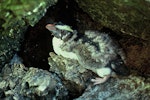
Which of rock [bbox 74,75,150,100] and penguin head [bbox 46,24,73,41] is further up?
penguin head [bbox 46,24,73,41]

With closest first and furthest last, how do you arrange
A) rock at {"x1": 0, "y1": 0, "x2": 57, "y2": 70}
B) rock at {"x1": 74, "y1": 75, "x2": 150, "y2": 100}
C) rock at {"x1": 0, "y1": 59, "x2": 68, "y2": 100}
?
1. rock at {"x1": 0, "y1": 0, "x2": 57, "y2": 70}
2. rock at {"x1": 74, "y1": 75, "x2": 150, "y2": 100}
3. rock at {"x1": 0, "y1": 59, "x2": 68, "y2": 100}

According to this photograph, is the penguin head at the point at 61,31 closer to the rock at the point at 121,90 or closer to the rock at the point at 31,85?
the rock at the point at 31,85

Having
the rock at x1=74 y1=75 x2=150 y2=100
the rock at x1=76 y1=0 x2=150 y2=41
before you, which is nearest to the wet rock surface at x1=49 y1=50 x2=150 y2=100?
the rock at x1=74 y1=75 x2=150 y2=100

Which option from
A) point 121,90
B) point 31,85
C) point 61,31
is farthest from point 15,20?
point 121,90

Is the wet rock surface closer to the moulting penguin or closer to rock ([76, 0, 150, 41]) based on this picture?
the moulting penguin

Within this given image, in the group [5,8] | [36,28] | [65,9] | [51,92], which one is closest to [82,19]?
[65,9]

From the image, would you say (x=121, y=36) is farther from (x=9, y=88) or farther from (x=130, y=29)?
(x=9, y=88)

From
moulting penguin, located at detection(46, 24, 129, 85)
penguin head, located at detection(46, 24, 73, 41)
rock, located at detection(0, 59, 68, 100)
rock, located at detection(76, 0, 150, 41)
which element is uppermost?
rock, located at detection(76, 0, 150, 41)
